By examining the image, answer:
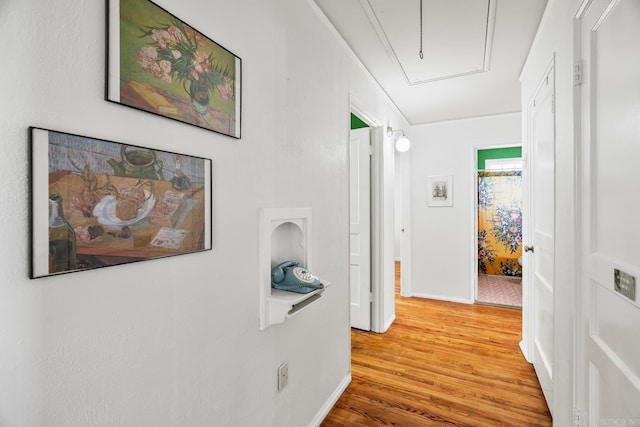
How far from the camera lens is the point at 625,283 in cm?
95

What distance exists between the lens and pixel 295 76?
160cm

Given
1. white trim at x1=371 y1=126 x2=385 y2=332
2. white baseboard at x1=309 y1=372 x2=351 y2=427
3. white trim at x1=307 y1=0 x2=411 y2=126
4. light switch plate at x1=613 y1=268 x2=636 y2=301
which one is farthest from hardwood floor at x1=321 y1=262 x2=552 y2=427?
white trim at x1=307 y1=0 x2=411 y2=126

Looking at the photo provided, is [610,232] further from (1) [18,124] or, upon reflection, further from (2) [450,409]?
(1) [18,124]

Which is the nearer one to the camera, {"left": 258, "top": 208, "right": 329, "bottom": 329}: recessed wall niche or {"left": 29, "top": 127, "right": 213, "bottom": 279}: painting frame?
{"left": 29, "top": 127, "right": 213, "bottom": 279}: painting frame

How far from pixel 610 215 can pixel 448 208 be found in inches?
126

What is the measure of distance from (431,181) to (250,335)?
3.64m

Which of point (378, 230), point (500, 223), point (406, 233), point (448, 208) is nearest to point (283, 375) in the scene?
point (378, 230)

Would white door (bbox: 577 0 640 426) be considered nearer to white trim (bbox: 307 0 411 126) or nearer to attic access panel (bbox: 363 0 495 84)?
attic access panel (bbox: 363 0 495 84)

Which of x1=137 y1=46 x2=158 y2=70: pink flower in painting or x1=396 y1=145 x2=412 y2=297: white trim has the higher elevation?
x1=137 y1=46 x2=158 y2=70: pink flower in painting

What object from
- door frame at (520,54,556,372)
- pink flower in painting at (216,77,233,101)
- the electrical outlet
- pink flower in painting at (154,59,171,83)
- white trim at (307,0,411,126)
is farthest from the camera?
door frame at (520,54,556,372)

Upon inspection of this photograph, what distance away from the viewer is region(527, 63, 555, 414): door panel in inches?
71.7

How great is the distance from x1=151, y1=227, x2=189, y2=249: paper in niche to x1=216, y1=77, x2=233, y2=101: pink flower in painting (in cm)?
52

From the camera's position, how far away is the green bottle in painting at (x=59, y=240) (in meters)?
0.67

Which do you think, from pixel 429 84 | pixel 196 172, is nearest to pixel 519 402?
pixel 196 172
